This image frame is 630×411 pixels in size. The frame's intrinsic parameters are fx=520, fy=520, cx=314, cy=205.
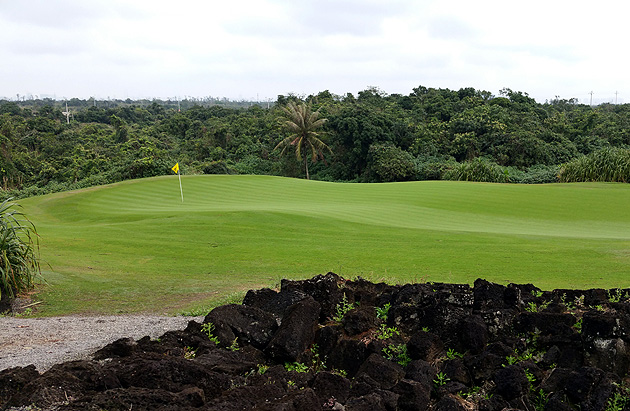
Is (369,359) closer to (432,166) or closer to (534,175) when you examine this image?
(534,175)

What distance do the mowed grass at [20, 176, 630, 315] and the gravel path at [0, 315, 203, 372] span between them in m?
0.56

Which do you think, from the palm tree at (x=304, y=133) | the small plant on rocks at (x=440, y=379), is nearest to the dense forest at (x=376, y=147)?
the palm tree at (x=304, y=133)

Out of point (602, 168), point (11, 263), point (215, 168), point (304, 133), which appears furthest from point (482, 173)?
point (11, 263)

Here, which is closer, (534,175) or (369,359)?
(369,359)

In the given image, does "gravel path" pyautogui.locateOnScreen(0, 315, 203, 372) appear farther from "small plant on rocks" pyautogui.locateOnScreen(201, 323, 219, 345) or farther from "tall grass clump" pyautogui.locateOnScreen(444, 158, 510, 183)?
"tall grass clump" pyautogui.locateOnScreen(444, 158, 510, 183)

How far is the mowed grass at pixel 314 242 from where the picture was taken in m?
8.71

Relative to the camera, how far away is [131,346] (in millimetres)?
4910

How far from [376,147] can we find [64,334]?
37.7 meters

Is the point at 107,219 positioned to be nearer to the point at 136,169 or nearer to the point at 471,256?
the point at 471,256

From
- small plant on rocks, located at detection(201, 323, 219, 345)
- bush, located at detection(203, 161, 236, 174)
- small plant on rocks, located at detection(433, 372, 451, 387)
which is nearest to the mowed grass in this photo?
small plant on rocks, located at detection(201, 323, 219, 345)

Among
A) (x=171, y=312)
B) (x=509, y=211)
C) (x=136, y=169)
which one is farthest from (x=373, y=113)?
(x=171, y=312)

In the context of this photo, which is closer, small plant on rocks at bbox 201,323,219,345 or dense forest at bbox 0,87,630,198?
small plant on rocks at bbox 201,323,219,345

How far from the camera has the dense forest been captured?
35562 millimetres

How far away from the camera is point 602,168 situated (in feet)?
88.3
